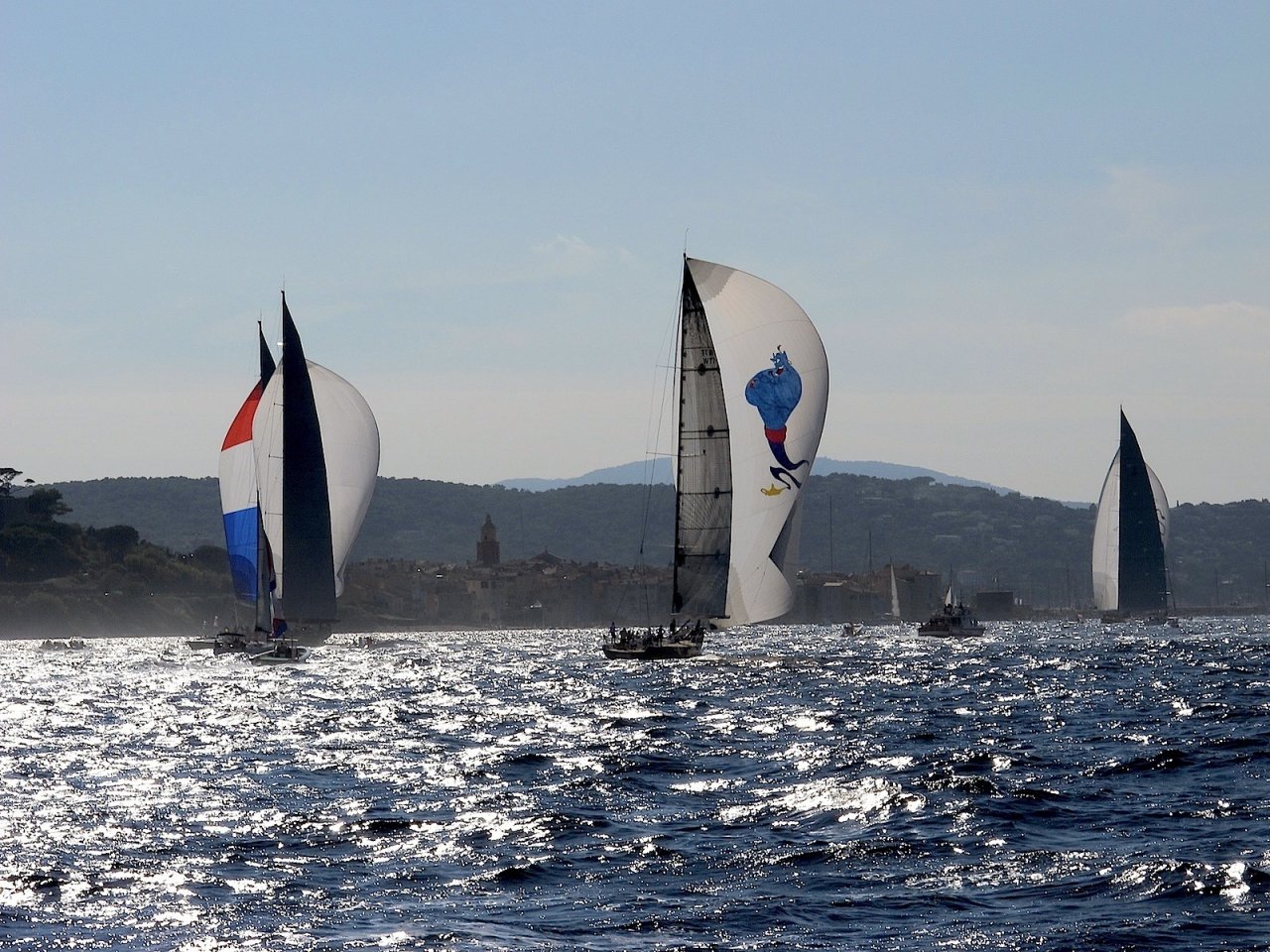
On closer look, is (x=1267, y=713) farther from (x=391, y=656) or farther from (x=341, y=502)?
Answer: (x=391, y=656)

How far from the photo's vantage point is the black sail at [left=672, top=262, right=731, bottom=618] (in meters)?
53.1

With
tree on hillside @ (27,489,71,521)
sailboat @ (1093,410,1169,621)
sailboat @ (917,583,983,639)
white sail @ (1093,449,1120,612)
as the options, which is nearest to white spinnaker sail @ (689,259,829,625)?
sailboat @ (1093,410,1169,621)

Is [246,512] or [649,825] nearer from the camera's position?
[649,825]

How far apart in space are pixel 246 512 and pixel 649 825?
4785cm

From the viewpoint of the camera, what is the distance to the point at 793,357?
5206 cm

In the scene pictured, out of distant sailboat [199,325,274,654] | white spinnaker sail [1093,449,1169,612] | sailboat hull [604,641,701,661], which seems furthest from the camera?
white spinnaker sail [1093,449,1169,612]

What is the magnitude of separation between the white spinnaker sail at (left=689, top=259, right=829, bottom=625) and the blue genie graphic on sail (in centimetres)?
6

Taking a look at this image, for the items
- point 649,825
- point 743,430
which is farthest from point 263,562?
point 649,825

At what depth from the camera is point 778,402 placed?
5244cm

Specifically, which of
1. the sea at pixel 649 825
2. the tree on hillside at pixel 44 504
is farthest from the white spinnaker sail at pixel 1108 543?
the tree on hillside at pixel 44 504

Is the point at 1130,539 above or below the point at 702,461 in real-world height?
below

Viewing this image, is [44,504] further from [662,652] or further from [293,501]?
[662,652]

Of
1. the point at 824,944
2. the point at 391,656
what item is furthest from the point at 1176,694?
the point at 391,656

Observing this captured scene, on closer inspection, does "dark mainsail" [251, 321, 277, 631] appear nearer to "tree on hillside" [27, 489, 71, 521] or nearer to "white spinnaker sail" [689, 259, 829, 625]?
"white spinnaker sail" [689, 259, 829, 625]
